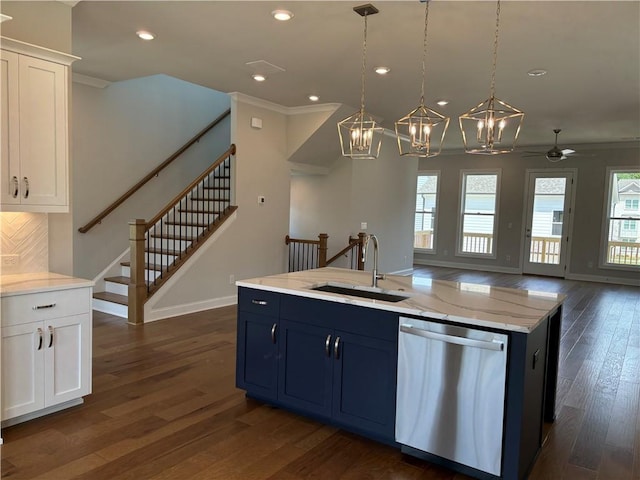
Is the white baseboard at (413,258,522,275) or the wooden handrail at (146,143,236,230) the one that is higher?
the wooden handrail at (146,143,236,230)

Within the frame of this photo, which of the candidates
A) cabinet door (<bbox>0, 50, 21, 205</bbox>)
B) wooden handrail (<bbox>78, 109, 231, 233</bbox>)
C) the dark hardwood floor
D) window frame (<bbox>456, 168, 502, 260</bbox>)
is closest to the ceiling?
cabinet door (<bbox>0, 50, 21, 205</bbox>)

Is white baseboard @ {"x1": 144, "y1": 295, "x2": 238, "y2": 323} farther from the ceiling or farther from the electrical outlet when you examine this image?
the ceiling

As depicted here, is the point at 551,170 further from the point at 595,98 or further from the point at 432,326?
the point at 432,326

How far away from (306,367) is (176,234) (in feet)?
14.6

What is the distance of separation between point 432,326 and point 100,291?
5.03 metres

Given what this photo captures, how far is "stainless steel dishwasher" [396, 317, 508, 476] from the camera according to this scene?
7.39ft

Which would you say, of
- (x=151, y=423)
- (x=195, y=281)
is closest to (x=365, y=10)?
(x=151, y=423)

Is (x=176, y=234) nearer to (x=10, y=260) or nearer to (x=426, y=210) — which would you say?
(x=10, y=260)

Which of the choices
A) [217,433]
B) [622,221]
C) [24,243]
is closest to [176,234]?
[24,243]

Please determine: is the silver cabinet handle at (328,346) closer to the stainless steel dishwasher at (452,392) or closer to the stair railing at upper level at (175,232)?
the stainless steel dishwasher at (452,392)

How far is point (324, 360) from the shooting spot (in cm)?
284

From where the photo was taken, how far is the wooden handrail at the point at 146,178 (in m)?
5.90

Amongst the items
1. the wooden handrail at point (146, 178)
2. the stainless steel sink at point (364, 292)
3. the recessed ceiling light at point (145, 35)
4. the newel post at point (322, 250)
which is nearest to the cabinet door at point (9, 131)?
the recessed ceiling light at point (145, 35)

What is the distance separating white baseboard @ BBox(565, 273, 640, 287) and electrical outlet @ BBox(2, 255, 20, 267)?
10182 millimetres
